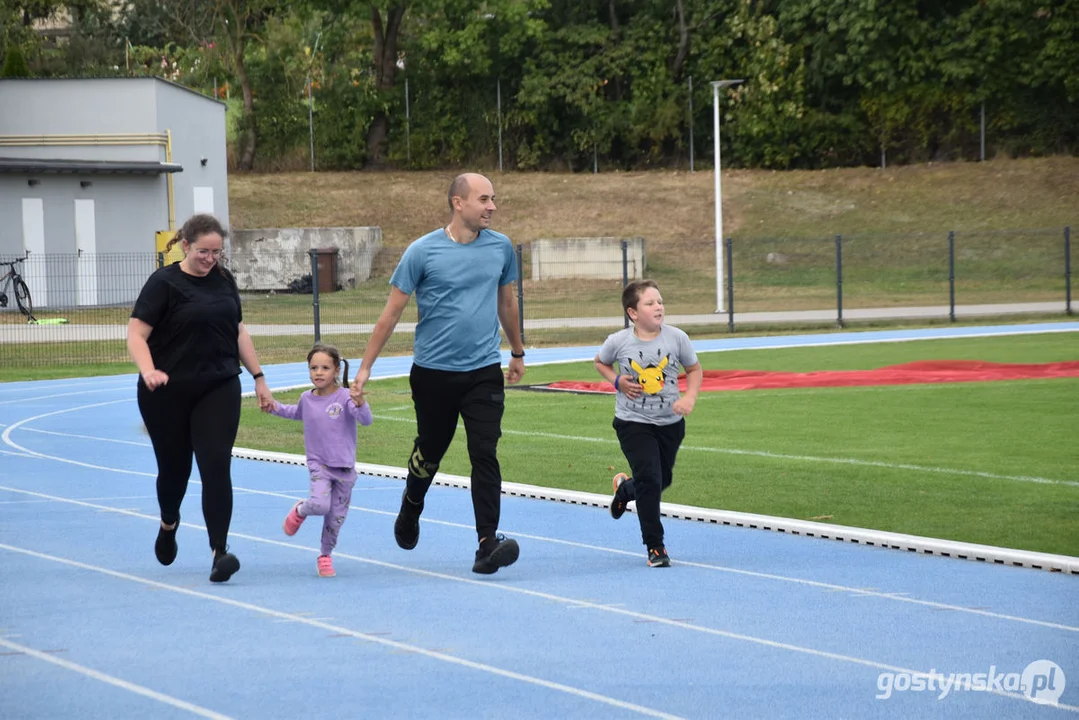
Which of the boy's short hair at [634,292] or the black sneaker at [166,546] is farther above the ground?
the boy's short hair at [634,292]

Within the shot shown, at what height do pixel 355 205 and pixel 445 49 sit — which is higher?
pixel 445 49

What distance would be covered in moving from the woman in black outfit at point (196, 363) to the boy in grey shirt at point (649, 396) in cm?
207

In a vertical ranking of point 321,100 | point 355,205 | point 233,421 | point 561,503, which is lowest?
point 561,503

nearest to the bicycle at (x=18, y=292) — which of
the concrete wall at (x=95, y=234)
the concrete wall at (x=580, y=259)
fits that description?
the concrete wall at (x=95, y=234)

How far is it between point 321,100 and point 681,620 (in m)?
59.0

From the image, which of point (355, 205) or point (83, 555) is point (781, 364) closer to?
point (83, 555)

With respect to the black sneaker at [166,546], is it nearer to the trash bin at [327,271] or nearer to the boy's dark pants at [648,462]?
the boy's dark pants at [648,462]

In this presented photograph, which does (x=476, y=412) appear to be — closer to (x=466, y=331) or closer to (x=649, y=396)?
(x=466, y=331)

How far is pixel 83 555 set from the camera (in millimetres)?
9016

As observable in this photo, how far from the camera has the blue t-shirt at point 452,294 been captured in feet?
26.3

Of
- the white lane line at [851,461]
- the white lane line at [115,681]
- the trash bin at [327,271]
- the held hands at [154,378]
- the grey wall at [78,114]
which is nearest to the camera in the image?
the white lane line at [115,681]

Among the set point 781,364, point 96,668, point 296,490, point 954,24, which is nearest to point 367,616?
point 96,668

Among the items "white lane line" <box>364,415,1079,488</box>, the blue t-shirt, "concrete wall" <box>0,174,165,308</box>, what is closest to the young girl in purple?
the blue t-shirt

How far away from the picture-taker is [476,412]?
812 centimetres
